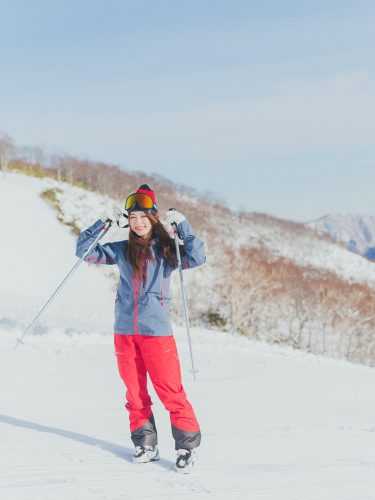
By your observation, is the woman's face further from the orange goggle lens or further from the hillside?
the hillside

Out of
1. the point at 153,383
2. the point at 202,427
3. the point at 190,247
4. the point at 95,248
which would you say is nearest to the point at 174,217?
the point at 190,247

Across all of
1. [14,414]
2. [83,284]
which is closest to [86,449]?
[14,414]

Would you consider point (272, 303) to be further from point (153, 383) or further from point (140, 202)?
point (140, 202)

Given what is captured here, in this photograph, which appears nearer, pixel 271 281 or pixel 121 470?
pixel 121 470

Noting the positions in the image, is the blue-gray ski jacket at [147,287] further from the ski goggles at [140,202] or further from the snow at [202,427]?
the snow at [202,427]

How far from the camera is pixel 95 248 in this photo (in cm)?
462

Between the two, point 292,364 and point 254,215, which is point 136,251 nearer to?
point 292,364

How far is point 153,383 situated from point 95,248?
4.07ft

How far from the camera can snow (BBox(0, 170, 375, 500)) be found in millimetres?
3957

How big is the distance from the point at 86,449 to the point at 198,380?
5098 mm

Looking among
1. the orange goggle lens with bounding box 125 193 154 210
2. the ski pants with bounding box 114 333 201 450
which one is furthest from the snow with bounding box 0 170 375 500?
the orange goggle lens with bounding box 125 193 154 210

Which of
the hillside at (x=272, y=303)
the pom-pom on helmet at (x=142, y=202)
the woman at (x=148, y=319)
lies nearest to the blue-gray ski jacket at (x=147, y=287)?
the woman at (x=148, y=319)

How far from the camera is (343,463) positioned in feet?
16.3

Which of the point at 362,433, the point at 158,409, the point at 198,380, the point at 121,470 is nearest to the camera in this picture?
the point at 121,470
